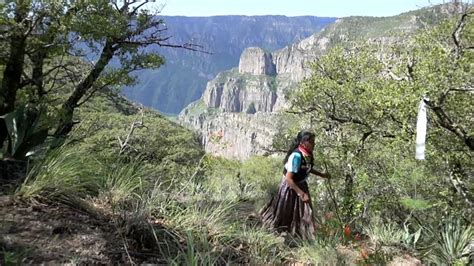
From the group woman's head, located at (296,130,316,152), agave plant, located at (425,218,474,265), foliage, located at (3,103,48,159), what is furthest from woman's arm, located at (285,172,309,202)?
foliage, located at (3,103,48,159)

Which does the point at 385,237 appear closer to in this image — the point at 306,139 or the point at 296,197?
the point at 296,197

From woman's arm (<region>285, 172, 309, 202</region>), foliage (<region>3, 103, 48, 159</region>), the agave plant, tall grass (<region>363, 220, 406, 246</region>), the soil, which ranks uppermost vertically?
foliage (<region>3, 103, 48, 159</region>)

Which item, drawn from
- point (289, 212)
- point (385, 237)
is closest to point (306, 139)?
point (289, 212)

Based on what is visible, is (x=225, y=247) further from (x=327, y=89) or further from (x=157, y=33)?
(x=327, y=89)

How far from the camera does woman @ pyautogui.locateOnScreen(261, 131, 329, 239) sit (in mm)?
5832

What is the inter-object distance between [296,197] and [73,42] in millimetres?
6259

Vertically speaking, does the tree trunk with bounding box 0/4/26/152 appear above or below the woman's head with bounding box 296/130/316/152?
above

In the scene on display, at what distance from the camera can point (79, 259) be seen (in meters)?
3.15

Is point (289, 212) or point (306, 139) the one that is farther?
point (289, 212)

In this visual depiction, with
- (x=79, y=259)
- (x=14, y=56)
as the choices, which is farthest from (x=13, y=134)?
(x=14, y=56)

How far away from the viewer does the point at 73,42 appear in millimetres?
9773

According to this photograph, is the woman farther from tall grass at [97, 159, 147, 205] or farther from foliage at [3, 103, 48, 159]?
foliage at [3, 103, 48, 159]

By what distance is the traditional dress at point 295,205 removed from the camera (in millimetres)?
5852

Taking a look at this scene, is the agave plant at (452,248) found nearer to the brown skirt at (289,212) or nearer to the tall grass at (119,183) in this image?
the brown skirt at (289,212)
